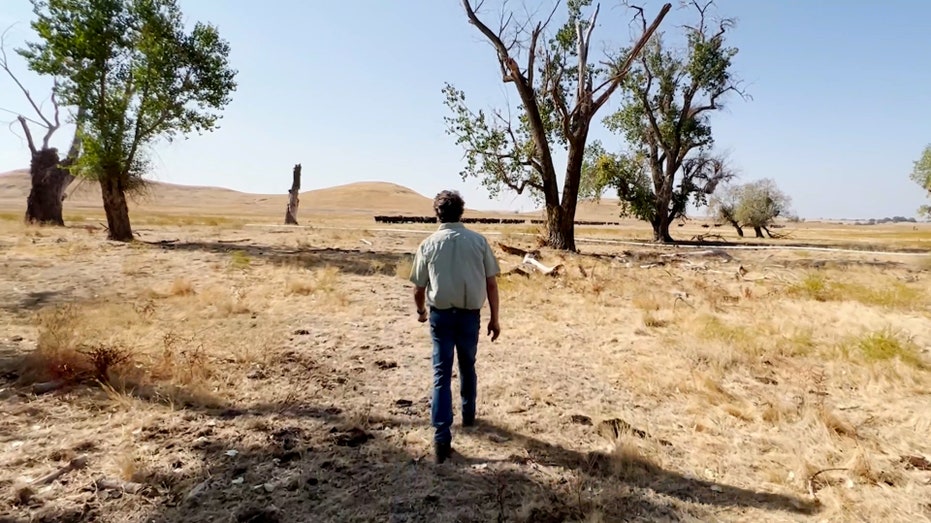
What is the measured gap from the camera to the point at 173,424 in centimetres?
440

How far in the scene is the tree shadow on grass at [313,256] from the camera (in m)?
14.2

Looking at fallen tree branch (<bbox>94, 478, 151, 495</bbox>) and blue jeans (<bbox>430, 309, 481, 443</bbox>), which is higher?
blue jeans (<bbox>430, 309, 481, 443</bbox>)

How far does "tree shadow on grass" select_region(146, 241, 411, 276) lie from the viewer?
14164mm

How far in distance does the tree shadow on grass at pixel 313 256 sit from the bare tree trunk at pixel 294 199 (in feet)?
56.9

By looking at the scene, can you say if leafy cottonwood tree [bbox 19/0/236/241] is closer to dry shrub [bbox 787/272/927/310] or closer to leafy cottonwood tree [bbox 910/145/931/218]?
dry shrub [bbox 787/272/927/310]

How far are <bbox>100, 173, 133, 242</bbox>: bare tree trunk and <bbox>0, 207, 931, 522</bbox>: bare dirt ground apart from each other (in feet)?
29.8

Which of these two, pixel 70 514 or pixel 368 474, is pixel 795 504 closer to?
pixel 368 474

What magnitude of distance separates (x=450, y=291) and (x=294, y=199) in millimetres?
36139

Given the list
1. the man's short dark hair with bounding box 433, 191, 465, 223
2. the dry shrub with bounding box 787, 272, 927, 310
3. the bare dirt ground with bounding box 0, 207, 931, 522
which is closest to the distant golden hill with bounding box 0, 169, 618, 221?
the dry shrub with bounding box 787, 272, 927, 310

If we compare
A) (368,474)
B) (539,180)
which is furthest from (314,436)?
(539,180)

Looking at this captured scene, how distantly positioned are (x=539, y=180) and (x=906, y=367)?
16.3 meters

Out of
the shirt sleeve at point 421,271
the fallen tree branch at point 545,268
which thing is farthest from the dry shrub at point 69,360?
the fallen tree branch at point 545,268

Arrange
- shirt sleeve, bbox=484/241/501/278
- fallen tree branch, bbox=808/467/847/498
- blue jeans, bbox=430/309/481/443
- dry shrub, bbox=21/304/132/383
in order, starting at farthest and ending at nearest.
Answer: dry shrub, bbox=21/304/132/383, shirt sleeve, bbox=484/241/501/278, blue jeans, bbox=430/309/481/443, fallen tree branch, bbox=808/467/847/498

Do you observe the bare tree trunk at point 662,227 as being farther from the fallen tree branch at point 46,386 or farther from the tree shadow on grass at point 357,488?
the fallen tree branch at point 46,386
